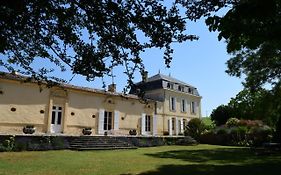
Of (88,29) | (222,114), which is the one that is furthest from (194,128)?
(88,29)

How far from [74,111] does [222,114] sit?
2590 cm

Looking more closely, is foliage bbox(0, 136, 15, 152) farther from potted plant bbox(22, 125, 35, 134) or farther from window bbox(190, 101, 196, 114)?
window bbox(190, 101, 196, 114)

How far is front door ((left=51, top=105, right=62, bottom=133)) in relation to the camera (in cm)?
2147

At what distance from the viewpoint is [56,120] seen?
2164 cm

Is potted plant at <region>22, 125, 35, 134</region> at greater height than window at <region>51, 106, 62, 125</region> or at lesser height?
lesser

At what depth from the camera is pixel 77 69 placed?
5.47 meters

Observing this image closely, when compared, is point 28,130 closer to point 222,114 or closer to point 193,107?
point 193,107

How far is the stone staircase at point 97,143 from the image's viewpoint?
18.0 meters

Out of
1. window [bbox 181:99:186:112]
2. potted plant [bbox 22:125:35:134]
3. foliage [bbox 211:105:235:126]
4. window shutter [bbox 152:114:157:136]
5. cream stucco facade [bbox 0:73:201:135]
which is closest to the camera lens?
potted plant [bbox 22:125:35:134]

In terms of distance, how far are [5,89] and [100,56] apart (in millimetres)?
15794

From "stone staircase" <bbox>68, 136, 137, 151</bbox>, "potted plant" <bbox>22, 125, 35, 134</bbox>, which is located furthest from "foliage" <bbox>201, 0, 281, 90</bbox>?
"potted plant" <bbox>22, 125, 35, 134</bbox>

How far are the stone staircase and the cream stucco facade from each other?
119 inches

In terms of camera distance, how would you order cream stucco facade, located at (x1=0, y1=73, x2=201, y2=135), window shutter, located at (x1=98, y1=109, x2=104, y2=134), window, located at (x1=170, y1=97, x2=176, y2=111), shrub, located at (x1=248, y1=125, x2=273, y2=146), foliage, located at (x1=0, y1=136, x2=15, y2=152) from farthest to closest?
window, located at (x1=170, y1=97, x2=176, y2=111), shrub, located at (x1=248, y1=125, x2=273, y2=146), window shutter, located at (x1=98, y1=109, x2=104, y2=134), cream stucco facade, located at (x1=0, y1=73, x2=201, y2=135), foliage, located at (x1=0, y1=136, x2=15, y2=152)

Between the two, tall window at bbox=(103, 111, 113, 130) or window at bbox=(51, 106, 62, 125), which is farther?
tall window at bbox=(103, 111, 113, 130)
